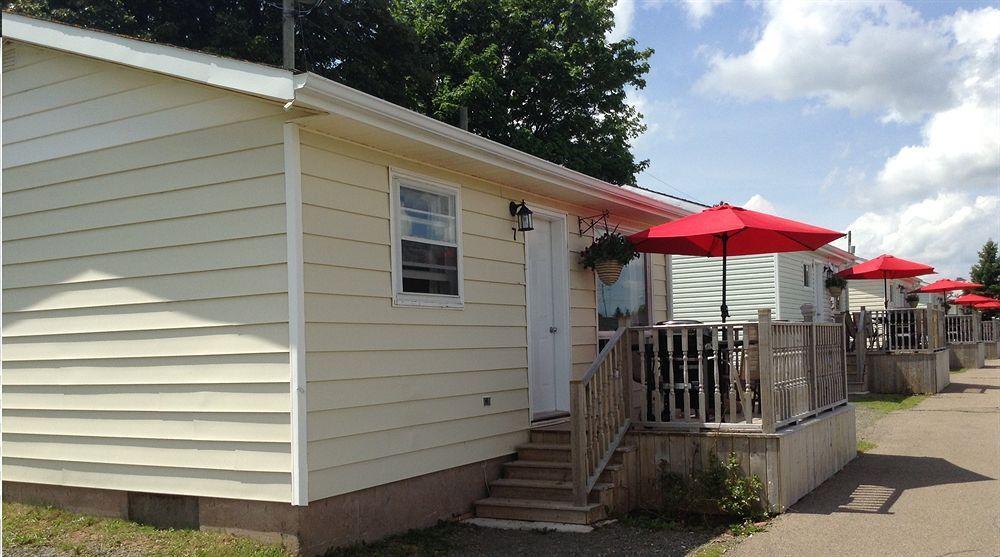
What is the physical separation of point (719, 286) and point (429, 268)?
1599 centimetres

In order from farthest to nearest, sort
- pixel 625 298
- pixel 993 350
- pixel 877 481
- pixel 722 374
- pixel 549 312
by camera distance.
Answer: pixel 993 350, pixel 625 298, pixel 549 312, pixel 877 481, pixel 722 374

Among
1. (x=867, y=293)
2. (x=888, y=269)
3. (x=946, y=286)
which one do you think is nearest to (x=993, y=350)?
(x=867, y=293)

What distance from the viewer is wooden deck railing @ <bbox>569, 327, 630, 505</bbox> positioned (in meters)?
6.91

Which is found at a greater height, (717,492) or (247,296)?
(247,296)

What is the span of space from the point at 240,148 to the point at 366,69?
1379 cm

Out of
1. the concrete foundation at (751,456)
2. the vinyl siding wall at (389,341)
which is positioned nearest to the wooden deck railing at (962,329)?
the concrete foundation at (751,456)

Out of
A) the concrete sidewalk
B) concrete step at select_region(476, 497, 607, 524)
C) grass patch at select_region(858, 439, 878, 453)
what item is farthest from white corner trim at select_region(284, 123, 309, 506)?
grass patch at select_region(858, 439, 878, 453)

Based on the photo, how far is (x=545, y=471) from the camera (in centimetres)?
772

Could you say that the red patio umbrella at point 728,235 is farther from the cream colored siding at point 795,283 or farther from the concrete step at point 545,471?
the cream colored siding at point 795,283

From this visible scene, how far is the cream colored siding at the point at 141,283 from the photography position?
6090 mm

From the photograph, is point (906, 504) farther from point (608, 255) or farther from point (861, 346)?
point (861, 346)

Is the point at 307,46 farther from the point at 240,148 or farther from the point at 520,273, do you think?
the point at 240,148

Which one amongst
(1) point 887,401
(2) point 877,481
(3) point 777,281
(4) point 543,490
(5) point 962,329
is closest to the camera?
(4) point 543,490

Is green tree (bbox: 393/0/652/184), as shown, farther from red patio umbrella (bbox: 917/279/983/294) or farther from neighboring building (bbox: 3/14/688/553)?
neighboring building (bbox: 3/14/688/553)
